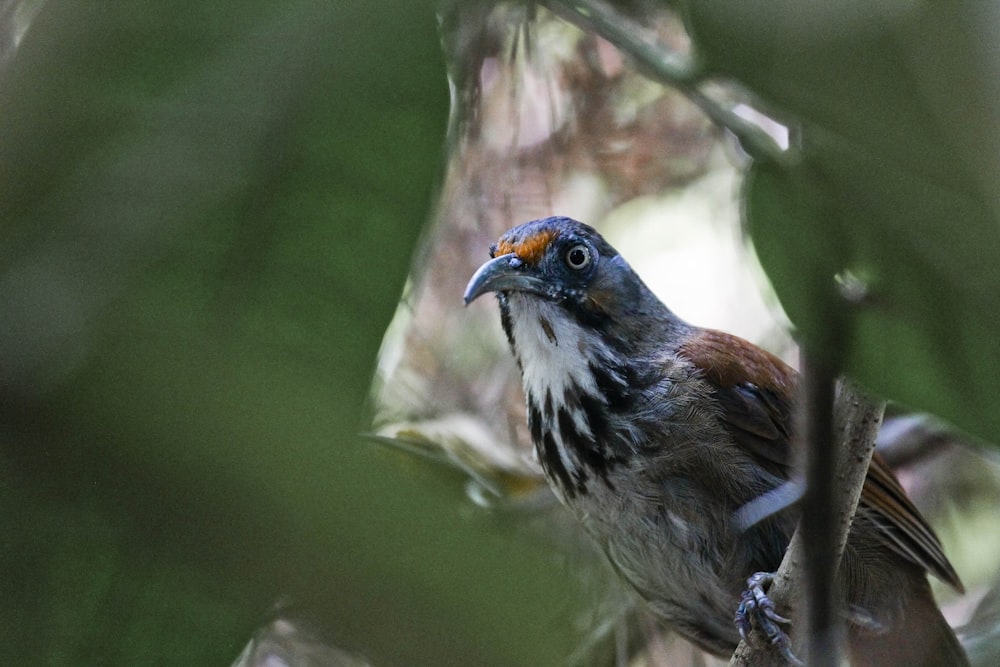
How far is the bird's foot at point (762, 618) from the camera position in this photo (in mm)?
2348

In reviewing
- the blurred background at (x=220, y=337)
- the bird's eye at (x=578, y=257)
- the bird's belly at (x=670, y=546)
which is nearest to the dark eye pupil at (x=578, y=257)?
the bird's eye at (x=578, y=257)

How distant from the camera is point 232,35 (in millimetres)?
1344

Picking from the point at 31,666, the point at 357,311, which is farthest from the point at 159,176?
the point at 31,666

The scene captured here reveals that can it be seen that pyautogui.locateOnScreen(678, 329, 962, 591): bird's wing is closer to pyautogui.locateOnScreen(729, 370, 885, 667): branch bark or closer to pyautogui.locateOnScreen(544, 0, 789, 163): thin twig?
pyautogui.locateOnScreen(729, 370, 885, 667): branch bark

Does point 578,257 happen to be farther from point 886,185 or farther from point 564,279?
point 886,185

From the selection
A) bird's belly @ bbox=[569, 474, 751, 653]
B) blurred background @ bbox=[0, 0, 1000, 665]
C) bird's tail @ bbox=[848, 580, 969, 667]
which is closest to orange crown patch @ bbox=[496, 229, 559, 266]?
bird's belly @ bbox=[569, 474, 751, 653]

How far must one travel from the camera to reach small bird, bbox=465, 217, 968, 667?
278 centimetres

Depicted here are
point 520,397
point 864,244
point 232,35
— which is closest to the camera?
point 864,244

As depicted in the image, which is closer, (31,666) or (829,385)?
(829,385)

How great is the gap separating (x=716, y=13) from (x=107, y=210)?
27.9 inches

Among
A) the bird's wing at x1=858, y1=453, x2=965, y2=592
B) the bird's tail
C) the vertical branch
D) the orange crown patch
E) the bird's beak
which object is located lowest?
the bird's tail

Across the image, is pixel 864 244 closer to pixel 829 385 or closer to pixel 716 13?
pixel 829 385

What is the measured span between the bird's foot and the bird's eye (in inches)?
39.1

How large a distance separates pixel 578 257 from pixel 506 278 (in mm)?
272
